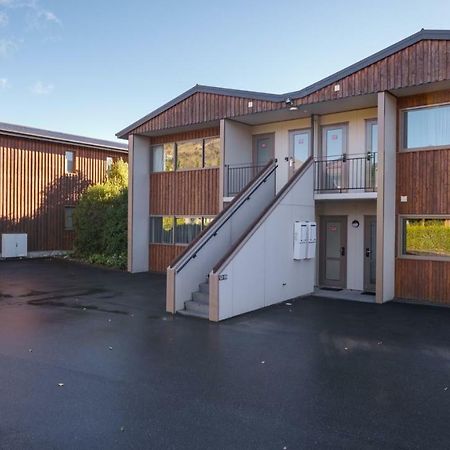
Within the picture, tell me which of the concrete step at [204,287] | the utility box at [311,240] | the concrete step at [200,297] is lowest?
the concrete step at [200,297]

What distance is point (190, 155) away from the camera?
621 inches

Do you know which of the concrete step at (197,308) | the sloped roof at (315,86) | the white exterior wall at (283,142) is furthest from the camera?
the white exterior wall at (283,142)

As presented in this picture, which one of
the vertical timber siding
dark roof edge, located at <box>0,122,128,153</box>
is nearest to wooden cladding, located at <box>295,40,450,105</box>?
the vertical timber siding

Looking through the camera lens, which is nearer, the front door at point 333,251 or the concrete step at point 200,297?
the concrete step at point 200,297

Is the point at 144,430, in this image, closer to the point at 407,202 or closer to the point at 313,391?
the point at 313,391

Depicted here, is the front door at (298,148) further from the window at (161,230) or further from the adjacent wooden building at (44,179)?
the adjacent wooden building at (44,179)

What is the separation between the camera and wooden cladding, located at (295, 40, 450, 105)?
9.93 m

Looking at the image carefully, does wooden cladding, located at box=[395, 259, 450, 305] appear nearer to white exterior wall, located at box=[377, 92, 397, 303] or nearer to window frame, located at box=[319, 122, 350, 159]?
white exterior wall, located at box=[377, 92, 397, 303]

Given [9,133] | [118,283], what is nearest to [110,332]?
[118,283]

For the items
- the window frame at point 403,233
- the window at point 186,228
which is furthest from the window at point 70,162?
the window frame at point 403,233

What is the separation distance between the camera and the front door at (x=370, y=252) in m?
12.0

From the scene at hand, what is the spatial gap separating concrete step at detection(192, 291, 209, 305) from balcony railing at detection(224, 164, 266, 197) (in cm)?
474

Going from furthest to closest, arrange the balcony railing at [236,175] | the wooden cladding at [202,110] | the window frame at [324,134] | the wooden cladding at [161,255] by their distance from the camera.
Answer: the wooden cladding at [161,255] < the balcony railing at [236,175] < the wooden cladding at [202,110] < the window frame at [324,134]

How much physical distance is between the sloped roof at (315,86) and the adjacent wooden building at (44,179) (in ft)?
28.5
